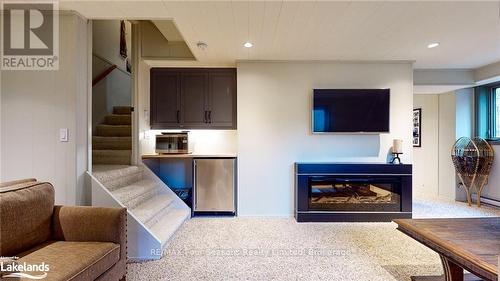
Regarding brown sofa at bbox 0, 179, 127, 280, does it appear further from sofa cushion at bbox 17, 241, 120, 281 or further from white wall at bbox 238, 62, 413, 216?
white wall at bbox 238, 62, 413, 216

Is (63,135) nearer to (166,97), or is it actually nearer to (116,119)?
(166,97)

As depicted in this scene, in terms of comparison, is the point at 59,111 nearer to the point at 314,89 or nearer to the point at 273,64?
the point at 273,64

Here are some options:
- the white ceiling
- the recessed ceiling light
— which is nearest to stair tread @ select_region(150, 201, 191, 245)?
the white ceiling

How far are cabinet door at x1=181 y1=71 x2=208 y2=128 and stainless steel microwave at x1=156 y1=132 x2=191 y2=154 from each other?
0.98 ft

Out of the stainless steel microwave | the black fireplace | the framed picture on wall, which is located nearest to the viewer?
the black fireplace

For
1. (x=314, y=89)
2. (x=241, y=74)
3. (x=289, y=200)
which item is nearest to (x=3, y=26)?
(x=241, y=74)

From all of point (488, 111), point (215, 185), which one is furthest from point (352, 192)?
point (488, 111)

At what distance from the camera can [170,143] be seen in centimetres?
419

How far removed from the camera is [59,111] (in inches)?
100

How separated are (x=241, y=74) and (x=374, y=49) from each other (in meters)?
1.88

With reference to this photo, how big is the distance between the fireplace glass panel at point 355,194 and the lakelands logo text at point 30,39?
3.45 meters

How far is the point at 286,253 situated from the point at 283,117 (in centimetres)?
202

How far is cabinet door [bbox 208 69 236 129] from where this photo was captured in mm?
4355

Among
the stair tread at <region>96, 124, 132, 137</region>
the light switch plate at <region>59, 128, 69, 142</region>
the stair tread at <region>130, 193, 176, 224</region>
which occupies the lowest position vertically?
the stair tread at <region>130, 193, 176, 224</region>
